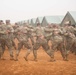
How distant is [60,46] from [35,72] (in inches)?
128

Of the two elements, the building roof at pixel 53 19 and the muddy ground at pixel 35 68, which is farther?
the building roof at pixel 53 19

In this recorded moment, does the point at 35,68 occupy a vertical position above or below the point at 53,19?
below

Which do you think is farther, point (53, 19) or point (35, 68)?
point (53, 19)

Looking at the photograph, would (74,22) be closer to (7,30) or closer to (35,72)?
(7,30)

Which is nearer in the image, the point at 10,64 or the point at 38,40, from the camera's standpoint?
the point at 10,64

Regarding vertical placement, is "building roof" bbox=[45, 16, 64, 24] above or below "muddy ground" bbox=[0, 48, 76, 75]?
above

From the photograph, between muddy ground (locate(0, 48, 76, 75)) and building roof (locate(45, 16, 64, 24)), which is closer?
muddy ground (locate(0, 48, 76, 75))

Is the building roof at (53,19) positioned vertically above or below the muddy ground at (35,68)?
above

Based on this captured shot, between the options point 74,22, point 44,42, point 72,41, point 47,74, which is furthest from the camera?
point 74,22

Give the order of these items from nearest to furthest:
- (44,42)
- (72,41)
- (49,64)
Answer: (49,64) → (44,42) → (72,41)

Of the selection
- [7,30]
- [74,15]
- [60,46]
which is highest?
[74,15]

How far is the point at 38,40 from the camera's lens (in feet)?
38.3

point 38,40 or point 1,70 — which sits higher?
point 38,40

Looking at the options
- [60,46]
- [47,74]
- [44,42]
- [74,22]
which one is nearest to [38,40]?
[44,42]
